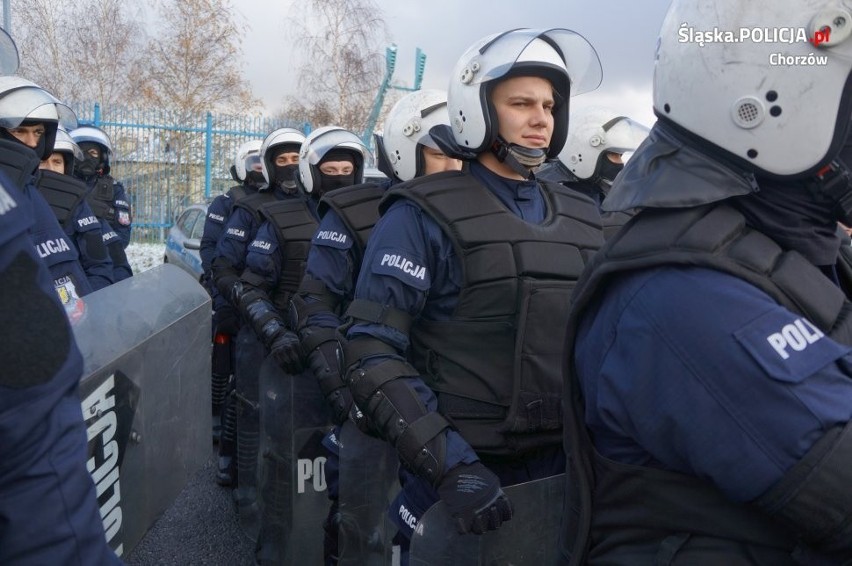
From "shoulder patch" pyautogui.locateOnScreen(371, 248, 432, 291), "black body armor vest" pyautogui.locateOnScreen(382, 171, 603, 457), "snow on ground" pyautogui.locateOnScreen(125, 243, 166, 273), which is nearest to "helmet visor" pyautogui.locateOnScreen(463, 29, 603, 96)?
"black body armor vest" pyautogui.locateOnScreen(382, 171, 603, 457)

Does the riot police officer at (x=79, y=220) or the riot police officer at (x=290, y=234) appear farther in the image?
the riot police officer at (x=290, y=234)

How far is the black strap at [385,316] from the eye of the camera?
2338 mm

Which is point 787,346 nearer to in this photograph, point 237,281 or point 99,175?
point 237,281

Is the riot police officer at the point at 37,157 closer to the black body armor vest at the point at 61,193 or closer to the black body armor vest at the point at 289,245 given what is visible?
the black body armor vest at the point at 61,193

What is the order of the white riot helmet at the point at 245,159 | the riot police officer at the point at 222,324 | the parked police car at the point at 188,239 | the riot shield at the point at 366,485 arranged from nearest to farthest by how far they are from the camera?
the riot shield at the point at 366,485 < the riot police officer at the point at 222,324 < the white riot helmet at the point at 245,159 < the parked police car at the point at 188,239

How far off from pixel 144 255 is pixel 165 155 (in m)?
2.14

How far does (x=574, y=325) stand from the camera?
1.50 metres

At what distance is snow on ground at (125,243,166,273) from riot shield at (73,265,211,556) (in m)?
11.7

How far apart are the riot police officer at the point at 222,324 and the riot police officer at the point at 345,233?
1.75 m

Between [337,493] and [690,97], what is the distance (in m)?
2.28

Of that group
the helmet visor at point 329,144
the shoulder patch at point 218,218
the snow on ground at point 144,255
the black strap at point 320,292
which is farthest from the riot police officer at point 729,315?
the snow on ground at point 144,255

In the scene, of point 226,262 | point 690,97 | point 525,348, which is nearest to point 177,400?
point 525,348

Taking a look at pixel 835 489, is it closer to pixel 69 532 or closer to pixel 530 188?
pixel 69 532

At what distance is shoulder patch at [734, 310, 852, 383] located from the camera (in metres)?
1.11
